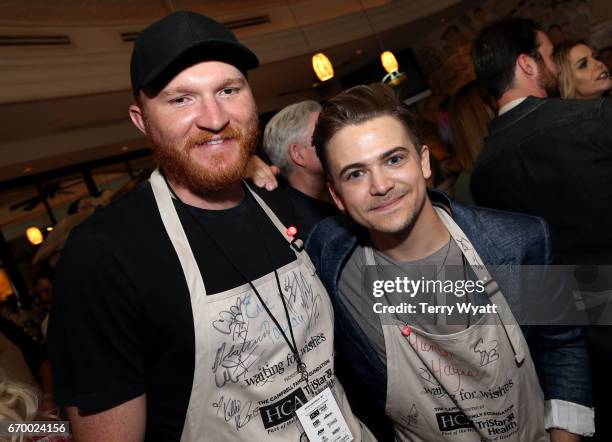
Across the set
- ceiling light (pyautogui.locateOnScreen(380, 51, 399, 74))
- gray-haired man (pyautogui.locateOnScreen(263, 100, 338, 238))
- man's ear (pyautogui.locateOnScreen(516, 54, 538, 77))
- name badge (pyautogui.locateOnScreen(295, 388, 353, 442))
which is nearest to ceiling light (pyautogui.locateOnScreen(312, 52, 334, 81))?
ceiling light (pyautogui.locateOnScreen(380, 51, 399, 74))

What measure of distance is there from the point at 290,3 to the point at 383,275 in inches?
297

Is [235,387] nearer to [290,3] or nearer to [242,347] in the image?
[242,347]

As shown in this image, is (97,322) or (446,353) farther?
(446,353)

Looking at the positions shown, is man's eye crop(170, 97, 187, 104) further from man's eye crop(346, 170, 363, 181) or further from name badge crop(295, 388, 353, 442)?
name badge crop(295, 388, 353, 442)

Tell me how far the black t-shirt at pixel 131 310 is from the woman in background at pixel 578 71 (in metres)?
1.99

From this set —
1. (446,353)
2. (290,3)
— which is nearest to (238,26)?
(290,3)

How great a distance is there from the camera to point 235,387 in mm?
→ 1122

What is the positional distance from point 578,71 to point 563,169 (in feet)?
3.07

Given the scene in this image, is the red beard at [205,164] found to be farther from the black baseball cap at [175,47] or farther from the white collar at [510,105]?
the white collar at [510,105]

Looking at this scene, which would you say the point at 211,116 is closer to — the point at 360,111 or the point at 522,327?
the point at 360,111

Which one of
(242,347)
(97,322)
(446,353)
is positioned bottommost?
(446,353)

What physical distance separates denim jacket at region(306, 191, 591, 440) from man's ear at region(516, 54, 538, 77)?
85cm

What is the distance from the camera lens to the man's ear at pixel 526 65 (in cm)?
186

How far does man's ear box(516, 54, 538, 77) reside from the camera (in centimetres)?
186
